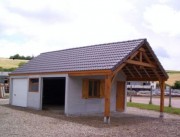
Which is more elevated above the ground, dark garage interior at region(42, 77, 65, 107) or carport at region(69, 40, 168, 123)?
carport at region(69, 40, 168, 123)

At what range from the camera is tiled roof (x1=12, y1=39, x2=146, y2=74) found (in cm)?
1849

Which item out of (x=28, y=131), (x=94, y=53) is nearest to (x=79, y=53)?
(x=94, y=53)

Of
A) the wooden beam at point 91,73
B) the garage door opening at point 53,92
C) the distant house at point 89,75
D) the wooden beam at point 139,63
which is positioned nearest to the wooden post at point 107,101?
the distant house at point 89,75

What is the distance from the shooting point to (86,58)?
20.9 meters

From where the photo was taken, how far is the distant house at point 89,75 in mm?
18484

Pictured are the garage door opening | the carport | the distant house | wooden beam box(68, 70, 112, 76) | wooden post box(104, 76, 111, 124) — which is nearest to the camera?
wooden post box(104, 76, 111, 124)

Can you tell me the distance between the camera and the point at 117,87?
78.7 feet

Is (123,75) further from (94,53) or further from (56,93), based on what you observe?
(56,93)

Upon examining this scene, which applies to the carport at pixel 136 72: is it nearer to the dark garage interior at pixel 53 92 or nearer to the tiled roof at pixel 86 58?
the tiled roof at pixel 86 58

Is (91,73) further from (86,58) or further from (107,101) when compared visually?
(86,58)

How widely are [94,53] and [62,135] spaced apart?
9295 millimetres

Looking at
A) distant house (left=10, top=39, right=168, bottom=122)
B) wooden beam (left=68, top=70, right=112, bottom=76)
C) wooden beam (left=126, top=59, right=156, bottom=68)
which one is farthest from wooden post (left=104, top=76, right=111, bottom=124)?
wooden beam (left=126, top=59, right=156, bottom=68)

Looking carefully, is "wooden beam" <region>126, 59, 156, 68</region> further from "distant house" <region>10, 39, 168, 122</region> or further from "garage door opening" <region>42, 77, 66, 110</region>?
"garage door opening" <region>42, 77, 66, 110</region>

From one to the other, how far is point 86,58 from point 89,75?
2.19 m
